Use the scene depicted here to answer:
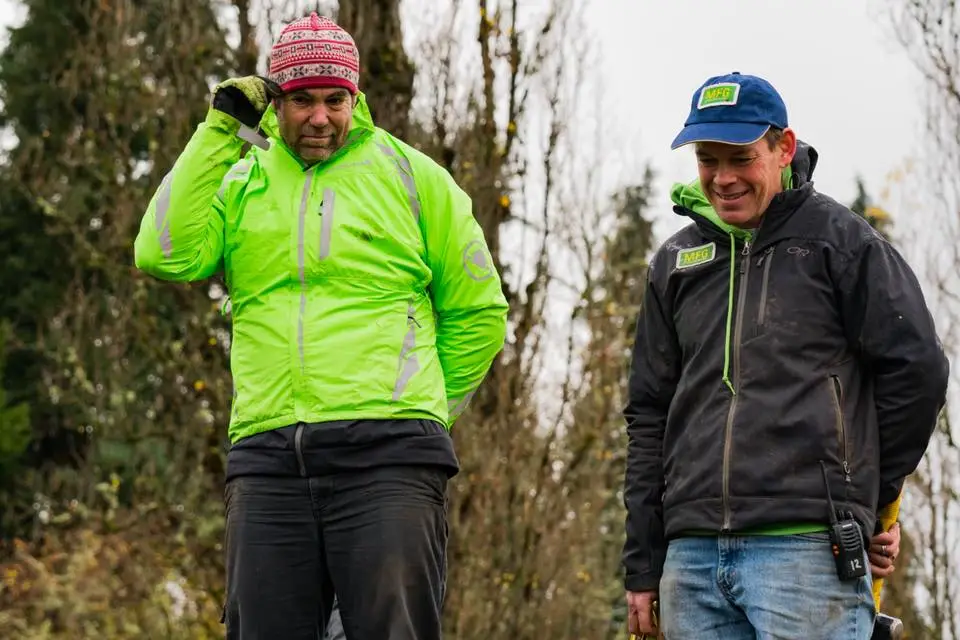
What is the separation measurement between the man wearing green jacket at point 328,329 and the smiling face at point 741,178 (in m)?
0.76

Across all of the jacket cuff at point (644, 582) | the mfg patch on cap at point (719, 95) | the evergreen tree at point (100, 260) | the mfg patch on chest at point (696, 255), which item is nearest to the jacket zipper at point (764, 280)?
the mfg patch on chest at point (696, 255)

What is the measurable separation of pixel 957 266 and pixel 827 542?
31.0ft

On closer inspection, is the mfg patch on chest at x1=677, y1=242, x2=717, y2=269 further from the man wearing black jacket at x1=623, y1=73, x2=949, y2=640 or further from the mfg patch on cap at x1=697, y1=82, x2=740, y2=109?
the mfg patch on cap at x1=697, y1=82, x2=740, y2=109

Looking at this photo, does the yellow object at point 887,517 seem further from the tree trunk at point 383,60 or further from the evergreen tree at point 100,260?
the evergreen tree at point 100,260

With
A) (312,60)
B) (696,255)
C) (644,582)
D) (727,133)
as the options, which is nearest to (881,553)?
(644,582)

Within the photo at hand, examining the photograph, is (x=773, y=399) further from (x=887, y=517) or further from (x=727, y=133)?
(x=727, y=133)

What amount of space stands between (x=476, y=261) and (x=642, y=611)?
1.02 m

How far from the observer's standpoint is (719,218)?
3641 millimetres

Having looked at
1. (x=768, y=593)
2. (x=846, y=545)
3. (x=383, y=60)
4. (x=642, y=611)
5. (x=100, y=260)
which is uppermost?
(x=383, y=60)

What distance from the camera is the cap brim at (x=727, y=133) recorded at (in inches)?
138

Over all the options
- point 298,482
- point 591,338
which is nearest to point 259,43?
point 591,338

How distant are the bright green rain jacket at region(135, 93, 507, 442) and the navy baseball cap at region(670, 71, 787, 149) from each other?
2.44 feet

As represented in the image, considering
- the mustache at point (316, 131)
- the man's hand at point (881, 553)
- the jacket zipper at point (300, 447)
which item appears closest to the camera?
the man's hand at point (881, 553)

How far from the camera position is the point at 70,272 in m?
22.3
